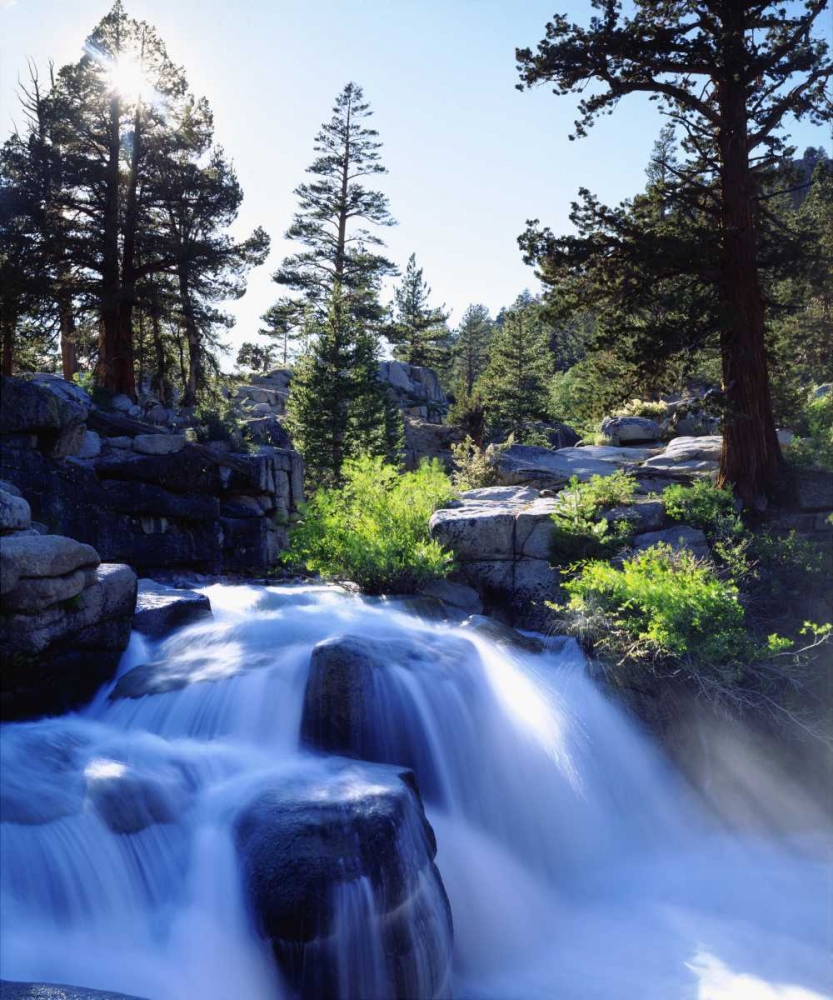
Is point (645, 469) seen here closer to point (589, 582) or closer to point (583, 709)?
point (589, 582)

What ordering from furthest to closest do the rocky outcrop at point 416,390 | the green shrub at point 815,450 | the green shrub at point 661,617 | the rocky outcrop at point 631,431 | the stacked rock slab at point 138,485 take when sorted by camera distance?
the rocky outcrop at point 416,390, the rocky outcrop at point 631,431, the green shrub at point 815,450, the stacked rock slab at point 138,485, the green shrub at point 661,617

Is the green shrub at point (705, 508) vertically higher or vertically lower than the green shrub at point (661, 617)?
higher

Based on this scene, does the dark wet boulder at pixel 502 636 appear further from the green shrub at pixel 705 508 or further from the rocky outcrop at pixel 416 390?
the rocky outcrop at pixel 416 390

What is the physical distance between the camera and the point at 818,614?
9.82 meters

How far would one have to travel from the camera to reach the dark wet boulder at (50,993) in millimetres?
3795

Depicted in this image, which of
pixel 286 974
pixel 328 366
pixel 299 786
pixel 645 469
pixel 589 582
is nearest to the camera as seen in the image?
pixel 286 974

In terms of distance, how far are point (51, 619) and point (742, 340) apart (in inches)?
451

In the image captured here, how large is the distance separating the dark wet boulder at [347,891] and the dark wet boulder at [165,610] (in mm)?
3813

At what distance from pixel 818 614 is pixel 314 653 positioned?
22.9 ft

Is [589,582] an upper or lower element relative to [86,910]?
upper

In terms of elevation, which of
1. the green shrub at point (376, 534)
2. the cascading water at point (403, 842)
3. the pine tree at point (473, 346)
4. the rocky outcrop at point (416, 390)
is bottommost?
the cascading water at point (403, 842)

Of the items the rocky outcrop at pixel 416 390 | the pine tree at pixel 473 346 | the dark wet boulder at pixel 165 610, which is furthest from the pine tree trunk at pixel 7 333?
the pine tree at pixel 473 346

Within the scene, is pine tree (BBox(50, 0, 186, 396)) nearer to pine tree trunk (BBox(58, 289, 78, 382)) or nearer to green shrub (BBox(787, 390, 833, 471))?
pine tree trunk (BBox(58, 289, 78, 382))

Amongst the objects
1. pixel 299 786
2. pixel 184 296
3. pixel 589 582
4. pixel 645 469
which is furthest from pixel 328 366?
pixel 299 786
